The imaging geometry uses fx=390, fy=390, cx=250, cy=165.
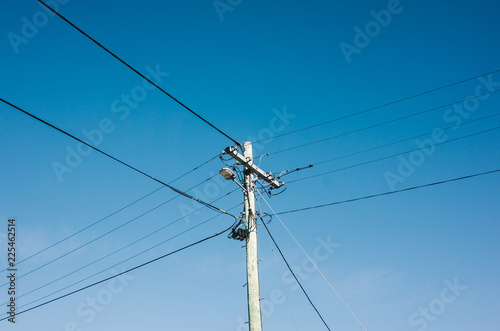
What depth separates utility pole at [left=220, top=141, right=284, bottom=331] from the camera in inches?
378

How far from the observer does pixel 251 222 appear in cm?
1104

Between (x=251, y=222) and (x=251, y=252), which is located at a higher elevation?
(x=251, y=222)

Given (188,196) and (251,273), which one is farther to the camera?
(188,196)

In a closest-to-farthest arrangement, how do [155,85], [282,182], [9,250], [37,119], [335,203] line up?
[37,119], [155,85], [282,182], [335,203], [9,250]

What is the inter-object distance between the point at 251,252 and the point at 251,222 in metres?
0.91

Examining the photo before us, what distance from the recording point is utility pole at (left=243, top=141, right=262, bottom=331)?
31.3 ft

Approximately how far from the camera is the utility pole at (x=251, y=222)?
31.5ft

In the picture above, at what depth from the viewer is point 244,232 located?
35.7 ft

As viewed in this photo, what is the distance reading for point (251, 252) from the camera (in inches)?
413

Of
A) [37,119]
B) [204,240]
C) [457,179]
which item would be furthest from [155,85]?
[457,179]

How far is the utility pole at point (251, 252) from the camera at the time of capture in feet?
31.3

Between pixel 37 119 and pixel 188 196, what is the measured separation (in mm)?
4853

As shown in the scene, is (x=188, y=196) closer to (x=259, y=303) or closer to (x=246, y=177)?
(x=246, y=177)

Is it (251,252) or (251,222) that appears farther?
(251,222)
